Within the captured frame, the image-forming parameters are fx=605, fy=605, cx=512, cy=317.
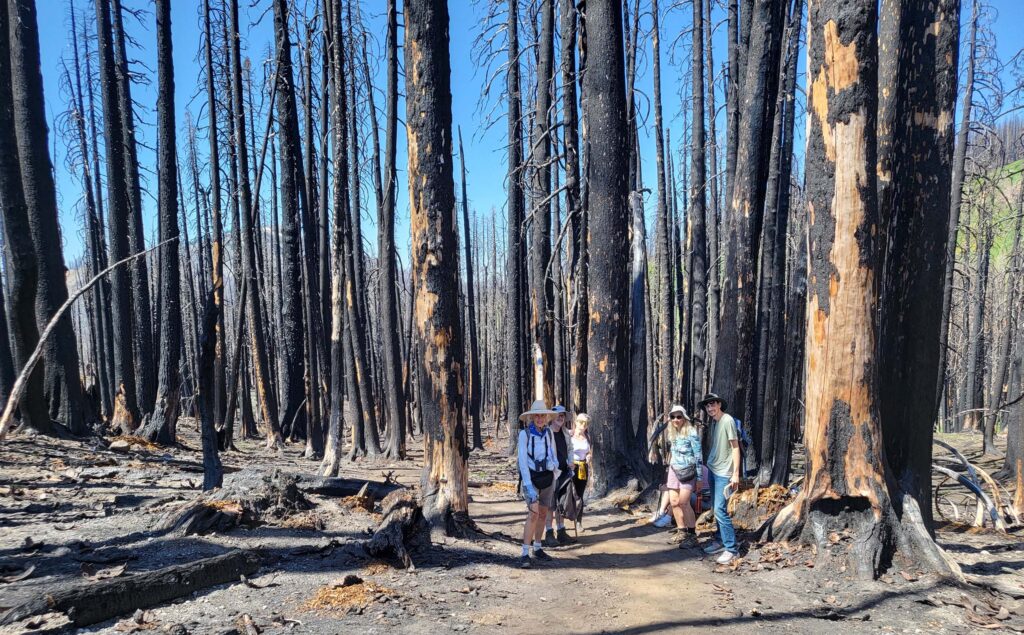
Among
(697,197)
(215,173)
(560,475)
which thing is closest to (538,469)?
(560,475)

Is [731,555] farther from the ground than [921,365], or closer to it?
closer to it

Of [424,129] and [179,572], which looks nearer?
[179,572]

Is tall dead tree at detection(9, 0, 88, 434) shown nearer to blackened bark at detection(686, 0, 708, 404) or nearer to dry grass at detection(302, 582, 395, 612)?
dry grass at detection(302, 582, 395, 612)

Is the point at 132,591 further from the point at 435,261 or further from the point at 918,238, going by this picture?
the point at 918,238

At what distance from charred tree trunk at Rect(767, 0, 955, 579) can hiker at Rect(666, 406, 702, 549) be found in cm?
154

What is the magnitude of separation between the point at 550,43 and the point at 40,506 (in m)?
12.0

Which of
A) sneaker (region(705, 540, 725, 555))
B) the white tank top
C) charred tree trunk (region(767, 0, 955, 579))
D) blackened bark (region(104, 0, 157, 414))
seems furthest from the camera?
blackened bark (region(104, 0, 157, 414))

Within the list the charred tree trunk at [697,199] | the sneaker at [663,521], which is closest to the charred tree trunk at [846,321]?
the sneaker at [663,521]

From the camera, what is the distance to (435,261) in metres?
6.57

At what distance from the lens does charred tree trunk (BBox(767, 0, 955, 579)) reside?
547 cm

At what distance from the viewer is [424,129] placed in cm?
660

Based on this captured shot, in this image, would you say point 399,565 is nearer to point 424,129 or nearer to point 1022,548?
point 424,129

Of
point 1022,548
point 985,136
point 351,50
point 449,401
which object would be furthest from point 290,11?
point 985,136

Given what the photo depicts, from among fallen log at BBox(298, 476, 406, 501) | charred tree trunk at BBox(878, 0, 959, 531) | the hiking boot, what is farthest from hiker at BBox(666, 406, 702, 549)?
fallen log at BBox(298, 476, 406, 501)
